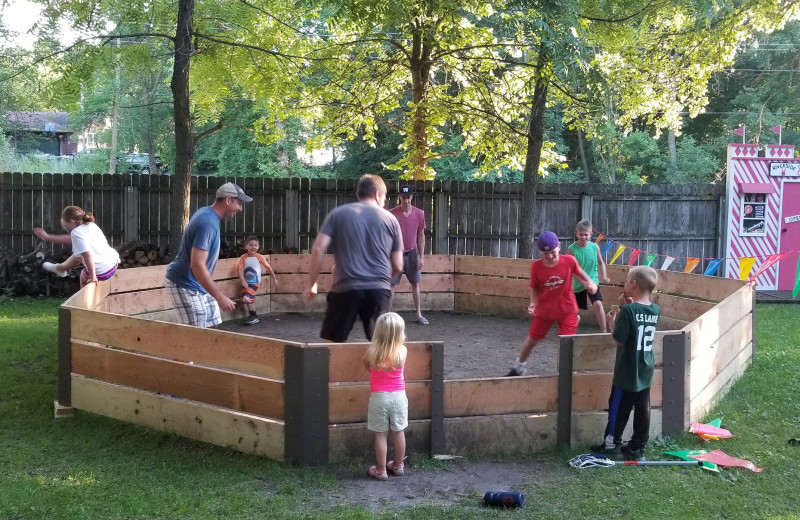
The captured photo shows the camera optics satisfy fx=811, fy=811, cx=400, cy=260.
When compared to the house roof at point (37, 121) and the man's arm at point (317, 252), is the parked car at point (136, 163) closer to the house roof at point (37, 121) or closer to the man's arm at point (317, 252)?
the house roof at point (37, 121)

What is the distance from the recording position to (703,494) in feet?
17.0

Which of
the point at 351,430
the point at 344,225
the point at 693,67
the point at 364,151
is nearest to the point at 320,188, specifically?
the point at 693,67

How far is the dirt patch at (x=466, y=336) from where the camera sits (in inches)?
353

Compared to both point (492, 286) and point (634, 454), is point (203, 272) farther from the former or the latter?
point (492, 286)

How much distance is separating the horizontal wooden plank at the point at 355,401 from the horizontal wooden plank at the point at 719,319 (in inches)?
91.1

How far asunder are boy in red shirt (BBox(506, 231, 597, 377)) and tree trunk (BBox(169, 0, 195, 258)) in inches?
239

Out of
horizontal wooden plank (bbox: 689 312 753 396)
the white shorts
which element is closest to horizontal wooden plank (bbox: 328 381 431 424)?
the white shorts

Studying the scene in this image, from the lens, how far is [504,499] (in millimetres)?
4914

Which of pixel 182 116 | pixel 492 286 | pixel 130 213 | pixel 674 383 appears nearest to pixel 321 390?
pixel 674 383

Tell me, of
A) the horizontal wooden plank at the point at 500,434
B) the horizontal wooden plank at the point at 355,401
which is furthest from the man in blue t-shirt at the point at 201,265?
the horizontal wooden plank at the point at 500,434

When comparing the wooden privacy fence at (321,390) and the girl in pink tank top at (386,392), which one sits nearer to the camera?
the girl in pink tank top at (386,392)

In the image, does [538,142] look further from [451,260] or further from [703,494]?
[703,494]

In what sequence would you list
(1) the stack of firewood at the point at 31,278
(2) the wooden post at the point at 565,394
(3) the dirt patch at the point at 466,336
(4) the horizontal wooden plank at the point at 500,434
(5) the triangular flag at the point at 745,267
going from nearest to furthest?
(4) the horizontal wooden plank at the point at 500,434
(2) the wooden post at the point at 565,394
(3) the dirt patch at the point at 466,336
(5) the triangular flag at the point at 745,267
(1) the stack of firewood at the point at 31,278

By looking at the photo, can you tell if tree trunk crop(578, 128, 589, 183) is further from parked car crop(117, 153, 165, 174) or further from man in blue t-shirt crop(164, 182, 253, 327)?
man in blue t-shirt crop(164, 182, 253, 327)
